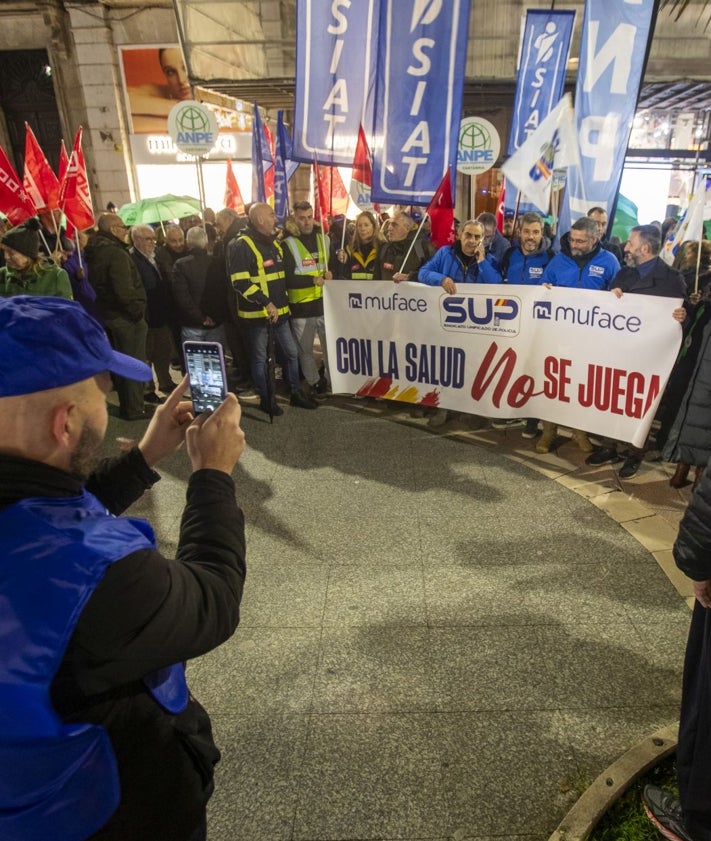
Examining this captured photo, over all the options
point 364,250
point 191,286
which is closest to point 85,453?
point 364,250

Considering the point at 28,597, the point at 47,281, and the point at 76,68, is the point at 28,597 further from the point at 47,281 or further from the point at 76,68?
the point at 76,68

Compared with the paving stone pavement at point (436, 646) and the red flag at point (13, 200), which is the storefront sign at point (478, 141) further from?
the paving stone pavement at point (436, 646)

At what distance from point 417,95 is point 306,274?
85.9 inches

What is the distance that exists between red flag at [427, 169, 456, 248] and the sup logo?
26.3 inches

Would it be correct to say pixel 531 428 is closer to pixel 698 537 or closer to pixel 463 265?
pixel 463 265

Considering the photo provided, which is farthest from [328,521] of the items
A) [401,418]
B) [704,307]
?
[704,307]

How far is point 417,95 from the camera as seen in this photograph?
5.36 meters

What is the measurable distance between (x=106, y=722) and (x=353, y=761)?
5.50ft

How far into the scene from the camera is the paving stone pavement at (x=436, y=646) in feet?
7.82

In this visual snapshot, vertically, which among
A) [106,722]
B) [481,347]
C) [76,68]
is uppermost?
[76,68]

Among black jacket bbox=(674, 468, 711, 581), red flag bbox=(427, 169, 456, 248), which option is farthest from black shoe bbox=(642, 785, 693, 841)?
red flag bbox=(427, 169, 456, 248)

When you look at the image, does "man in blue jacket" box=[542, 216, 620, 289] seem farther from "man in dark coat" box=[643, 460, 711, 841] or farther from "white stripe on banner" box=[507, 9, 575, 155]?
"white stripe on banner" box=[507, 9, 575, 155]

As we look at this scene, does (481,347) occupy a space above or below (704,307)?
below

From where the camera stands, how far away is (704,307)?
4492 millimetres
